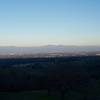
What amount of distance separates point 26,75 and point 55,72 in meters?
3.75

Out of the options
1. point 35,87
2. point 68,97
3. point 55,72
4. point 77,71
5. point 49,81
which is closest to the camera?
point 68,97

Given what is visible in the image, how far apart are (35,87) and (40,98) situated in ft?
25.1

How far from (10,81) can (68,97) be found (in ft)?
36.0

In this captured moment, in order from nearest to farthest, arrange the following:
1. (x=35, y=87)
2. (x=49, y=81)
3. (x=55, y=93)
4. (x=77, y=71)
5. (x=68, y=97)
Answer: (x=68, y=97), (x=55, y=93), (x=35, y=87), (x=49, y=81), (x=77, y=71)

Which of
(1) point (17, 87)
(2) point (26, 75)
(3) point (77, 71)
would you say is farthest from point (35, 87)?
(3) point (77, 71)

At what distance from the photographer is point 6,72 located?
32.3 meters

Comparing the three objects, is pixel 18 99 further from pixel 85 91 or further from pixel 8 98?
pixel 85 91

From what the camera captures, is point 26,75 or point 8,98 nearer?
point 8,98

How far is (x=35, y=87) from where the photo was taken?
27797 mm

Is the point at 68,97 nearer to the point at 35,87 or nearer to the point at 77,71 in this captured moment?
the point at 35,87

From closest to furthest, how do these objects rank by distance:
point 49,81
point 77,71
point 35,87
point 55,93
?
point 55,93
point 35,87
point 49,81
point 77,71

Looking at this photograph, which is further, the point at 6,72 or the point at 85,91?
the point at 6,72

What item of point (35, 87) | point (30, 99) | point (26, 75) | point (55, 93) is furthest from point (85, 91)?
point (26, 75)

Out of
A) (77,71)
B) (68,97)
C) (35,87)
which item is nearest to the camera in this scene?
(68,97)
